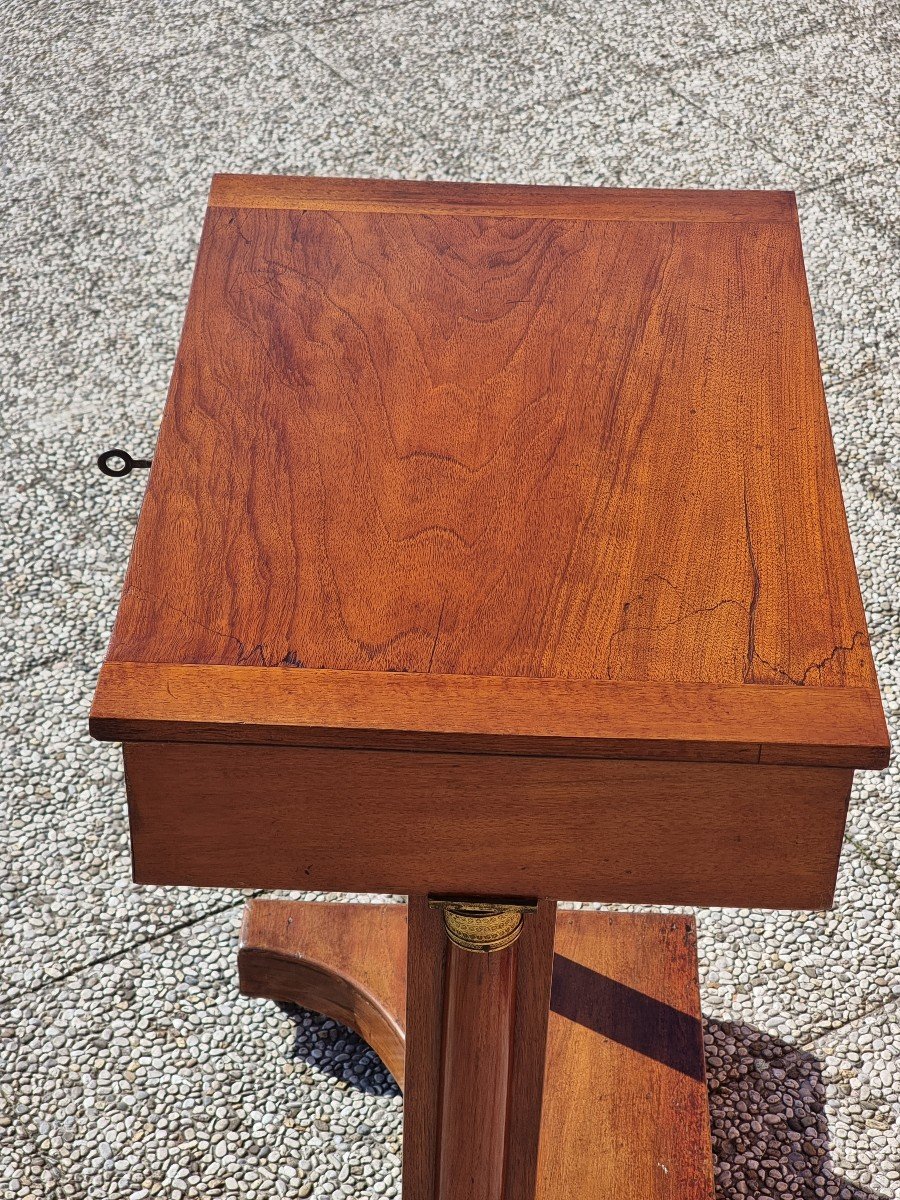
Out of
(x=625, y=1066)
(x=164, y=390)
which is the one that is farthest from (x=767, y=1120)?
(x=164, y=390)

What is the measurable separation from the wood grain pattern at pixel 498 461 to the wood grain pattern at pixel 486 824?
0.18ft

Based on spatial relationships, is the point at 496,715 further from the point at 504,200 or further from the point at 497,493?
the point at 504,200

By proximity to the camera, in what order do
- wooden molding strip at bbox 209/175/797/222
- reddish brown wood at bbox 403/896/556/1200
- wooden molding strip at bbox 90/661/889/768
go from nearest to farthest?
1. wooden molding strip at bbox 90/661/889/768
2. reddish brown wood at bbox 403/896/556/1200
3. wooden molding strip at bbox 209/175/797/222

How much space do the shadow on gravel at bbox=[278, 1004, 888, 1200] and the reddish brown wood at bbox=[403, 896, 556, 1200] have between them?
0.28m

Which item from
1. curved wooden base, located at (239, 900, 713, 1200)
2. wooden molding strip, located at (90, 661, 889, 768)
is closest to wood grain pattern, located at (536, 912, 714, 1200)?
curved wooden base, located at (239, 900, 713, 1200)

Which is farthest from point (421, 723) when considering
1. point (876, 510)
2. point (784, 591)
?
Result: point (876, 510)

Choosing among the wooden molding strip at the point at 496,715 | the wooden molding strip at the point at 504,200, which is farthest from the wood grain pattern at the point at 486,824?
the wooden molding strip at the point at 504,200

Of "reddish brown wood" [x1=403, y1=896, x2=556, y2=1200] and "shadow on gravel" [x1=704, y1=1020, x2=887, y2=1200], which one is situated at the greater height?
"reddish brown wood" [x1=403, y1=896, x2=556, y2=1200]

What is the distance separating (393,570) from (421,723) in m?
0.12

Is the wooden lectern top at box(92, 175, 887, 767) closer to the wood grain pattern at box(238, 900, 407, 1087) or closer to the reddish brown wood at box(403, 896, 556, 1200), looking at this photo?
the reddish brown wood at box(403, 896, 556, 1200)

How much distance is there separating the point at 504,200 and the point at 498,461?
37cm

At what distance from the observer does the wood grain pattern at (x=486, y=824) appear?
0.83 metres

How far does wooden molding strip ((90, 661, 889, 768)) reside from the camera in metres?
0.80

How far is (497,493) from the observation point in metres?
0.95
